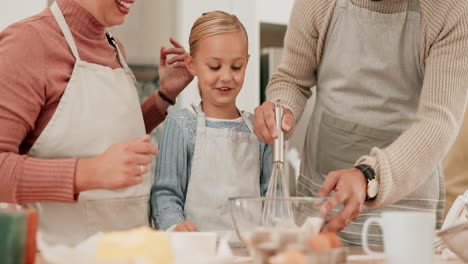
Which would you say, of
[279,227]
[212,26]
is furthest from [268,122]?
[279,227]

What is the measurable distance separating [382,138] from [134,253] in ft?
2.70

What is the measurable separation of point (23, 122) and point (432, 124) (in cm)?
81

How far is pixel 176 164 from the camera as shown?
4.27 ft

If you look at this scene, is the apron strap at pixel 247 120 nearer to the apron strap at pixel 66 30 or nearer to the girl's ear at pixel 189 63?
the girl's ear at pixel 189 63

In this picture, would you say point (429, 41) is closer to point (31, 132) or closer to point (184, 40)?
point (31, 132)

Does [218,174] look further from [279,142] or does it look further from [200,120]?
[279,142]

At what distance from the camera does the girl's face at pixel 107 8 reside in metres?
1.12

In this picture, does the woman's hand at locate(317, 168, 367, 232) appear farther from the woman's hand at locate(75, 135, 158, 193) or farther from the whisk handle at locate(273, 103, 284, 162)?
the woman's hand at locate(75, 135, 158, 193)

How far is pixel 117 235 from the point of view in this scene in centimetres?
70

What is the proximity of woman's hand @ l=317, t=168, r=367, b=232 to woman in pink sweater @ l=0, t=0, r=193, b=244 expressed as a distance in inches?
13.3

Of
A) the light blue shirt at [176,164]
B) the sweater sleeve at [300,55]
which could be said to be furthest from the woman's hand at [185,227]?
the sweater sleeve at [300,55]

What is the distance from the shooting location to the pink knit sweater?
92 centimetres

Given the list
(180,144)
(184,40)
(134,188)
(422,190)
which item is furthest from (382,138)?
(184,40)

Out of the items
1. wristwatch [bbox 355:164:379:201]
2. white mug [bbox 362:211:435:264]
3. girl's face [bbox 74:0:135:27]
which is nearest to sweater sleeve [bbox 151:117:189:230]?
girl's face [bbox 74:0:135:27]
